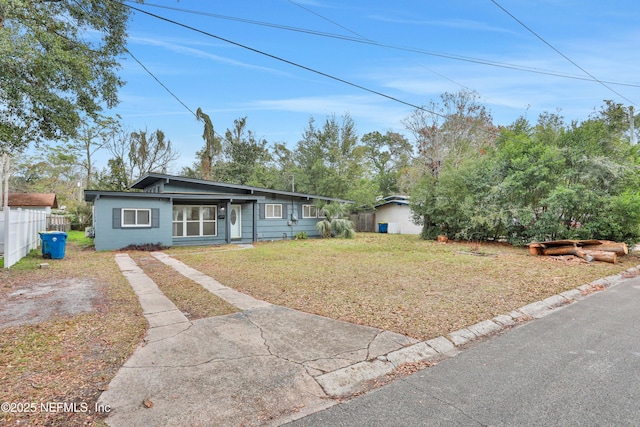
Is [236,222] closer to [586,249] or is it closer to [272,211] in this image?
[272,211]

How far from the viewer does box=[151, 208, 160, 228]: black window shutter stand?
44.6ft

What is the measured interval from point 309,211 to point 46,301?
46.7 feet

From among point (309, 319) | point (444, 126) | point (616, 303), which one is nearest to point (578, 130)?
point (616, 303)

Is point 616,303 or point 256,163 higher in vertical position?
point 256,163

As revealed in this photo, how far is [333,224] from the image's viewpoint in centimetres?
1842

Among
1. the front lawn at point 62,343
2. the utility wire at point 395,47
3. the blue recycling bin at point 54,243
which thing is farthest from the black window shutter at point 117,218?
the utility wire at point 395,47

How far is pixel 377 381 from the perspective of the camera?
2.95 metres

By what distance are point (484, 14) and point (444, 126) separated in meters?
14.4

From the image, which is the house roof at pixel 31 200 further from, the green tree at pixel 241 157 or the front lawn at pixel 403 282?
the front lawn at pixel 403 282

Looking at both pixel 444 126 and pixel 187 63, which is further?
pixel 444 126

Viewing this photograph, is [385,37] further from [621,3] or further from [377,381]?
[377,381]

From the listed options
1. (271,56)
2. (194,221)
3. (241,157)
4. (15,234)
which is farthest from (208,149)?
(271,56)

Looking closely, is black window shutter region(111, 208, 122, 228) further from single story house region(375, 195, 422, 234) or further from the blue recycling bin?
single story house region(375, 195, 422, 234)

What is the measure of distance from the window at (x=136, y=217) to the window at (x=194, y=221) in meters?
1.51
